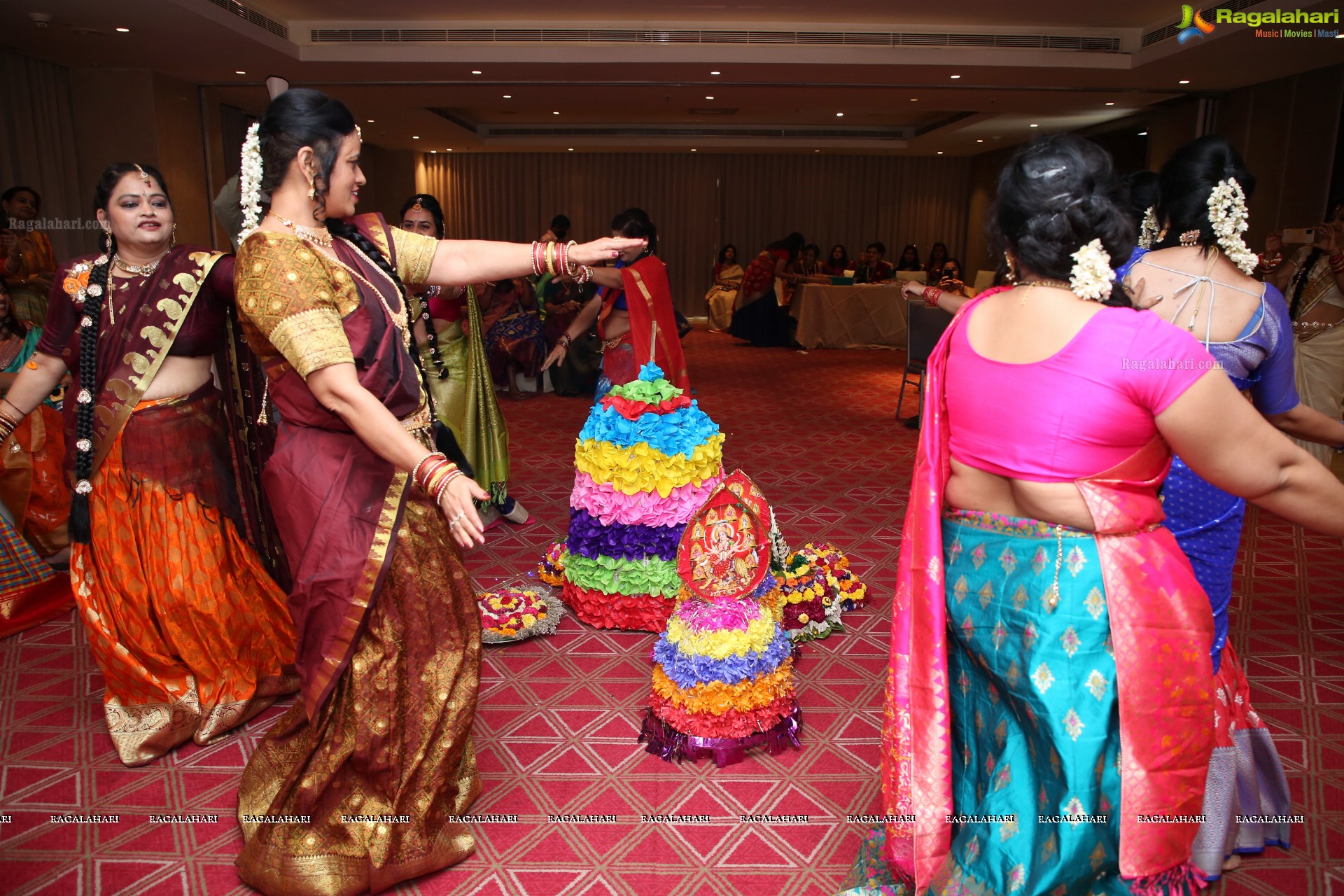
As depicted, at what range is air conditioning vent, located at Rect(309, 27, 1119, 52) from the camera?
737 centimetres

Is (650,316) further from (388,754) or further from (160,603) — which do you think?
(388,754)

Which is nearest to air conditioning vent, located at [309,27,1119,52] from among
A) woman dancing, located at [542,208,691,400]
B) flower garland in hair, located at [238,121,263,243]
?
woman dancing, located at [542,208,691,400]

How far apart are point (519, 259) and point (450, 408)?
1.95m

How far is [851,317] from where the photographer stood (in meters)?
10.9

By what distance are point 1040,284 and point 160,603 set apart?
7.52 ft

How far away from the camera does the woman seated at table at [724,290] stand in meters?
12.6

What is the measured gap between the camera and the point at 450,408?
150 inches

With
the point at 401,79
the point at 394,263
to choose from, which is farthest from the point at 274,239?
the point at 401,79

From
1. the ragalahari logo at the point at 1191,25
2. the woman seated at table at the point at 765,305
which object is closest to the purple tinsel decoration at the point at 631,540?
the ragalahari logo at the point at 1191,25

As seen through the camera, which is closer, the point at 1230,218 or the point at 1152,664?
the point at 1152,664

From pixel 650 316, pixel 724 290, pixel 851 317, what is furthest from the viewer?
pixel 724 290

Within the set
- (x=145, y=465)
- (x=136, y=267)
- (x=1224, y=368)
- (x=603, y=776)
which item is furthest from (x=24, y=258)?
(x=1224, y=368)

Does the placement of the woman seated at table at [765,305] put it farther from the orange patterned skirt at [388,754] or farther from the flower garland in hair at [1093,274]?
the flower garland in hair at [1093,274]

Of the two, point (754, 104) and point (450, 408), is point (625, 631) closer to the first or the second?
point (450, 408)
